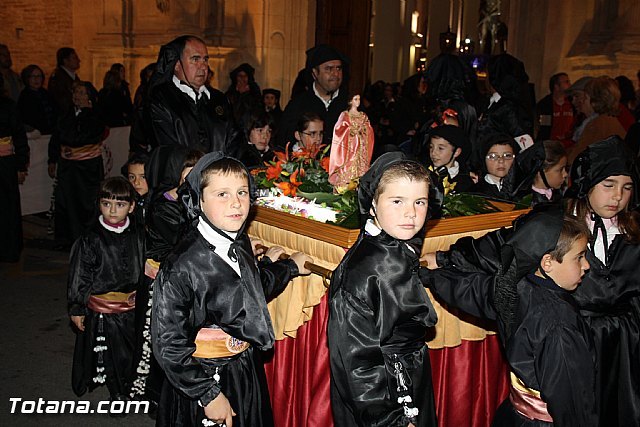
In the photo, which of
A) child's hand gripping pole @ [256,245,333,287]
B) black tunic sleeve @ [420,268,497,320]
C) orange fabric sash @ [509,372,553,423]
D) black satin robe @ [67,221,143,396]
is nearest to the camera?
orange fabric sash @ [509,372,553,423]

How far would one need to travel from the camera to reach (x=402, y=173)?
111 inches

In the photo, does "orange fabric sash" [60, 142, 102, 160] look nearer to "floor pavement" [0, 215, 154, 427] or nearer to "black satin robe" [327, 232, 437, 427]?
"floor pavement" [0, 215, 154, 427]

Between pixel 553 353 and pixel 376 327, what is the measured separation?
0.68 meters

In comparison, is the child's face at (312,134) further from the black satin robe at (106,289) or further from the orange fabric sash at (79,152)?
the orange fabric sash at (79,152)

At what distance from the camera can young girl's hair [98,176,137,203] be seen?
470 cm

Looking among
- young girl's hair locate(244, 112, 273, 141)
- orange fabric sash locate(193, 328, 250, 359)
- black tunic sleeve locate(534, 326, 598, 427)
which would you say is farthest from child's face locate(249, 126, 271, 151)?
black tunic sleeve locate(534, 326, 598, 427)

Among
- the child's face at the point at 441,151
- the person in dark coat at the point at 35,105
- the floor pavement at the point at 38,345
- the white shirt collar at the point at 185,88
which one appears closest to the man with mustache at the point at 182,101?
the white shirt collar at the point at 185,88

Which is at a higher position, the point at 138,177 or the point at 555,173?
the point at 555,173

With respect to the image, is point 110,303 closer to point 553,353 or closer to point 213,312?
point 213,312

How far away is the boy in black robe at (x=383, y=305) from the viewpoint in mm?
2793

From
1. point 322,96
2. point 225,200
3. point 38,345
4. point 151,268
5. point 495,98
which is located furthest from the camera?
point 495,98

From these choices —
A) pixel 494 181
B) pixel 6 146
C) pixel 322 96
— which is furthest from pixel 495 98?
pixel 6 146

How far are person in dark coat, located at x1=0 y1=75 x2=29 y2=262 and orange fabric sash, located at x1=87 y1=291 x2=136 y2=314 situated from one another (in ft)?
10.5

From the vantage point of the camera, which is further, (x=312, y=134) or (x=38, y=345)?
(x=38, y=345)
